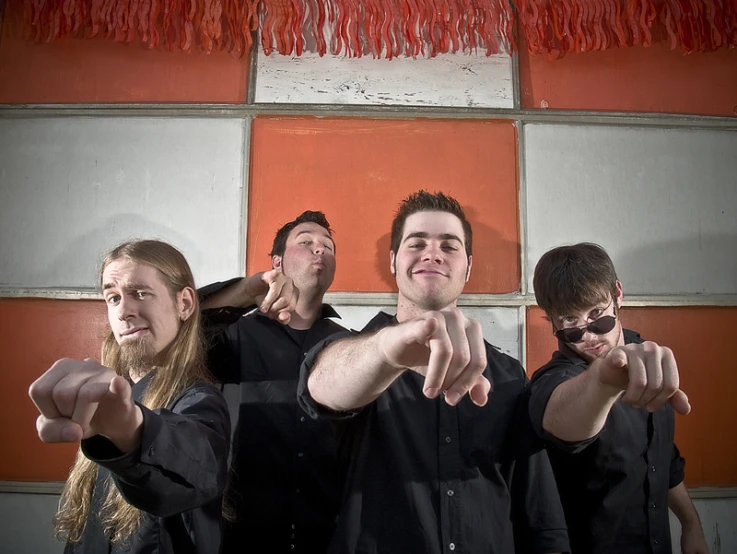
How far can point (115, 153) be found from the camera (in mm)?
2172

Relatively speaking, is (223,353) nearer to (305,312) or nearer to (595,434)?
(305,312)

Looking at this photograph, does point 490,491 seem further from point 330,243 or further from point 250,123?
point 250,123

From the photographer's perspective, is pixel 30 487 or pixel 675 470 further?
pixel 30 487

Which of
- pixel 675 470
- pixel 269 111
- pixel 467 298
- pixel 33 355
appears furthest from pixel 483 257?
pixel 33 355

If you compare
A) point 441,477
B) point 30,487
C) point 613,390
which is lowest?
point 30,487

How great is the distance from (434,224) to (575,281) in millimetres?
407

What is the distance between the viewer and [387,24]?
2.21 meters

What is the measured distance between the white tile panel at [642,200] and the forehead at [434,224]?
2.73ft

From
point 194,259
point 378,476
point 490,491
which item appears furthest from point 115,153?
point 490,491

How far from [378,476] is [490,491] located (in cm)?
25

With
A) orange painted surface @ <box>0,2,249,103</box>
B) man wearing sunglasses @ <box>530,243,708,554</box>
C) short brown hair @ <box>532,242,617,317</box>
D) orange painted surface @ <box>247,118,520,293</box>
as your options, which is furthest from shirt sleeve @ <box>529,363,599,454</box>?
orange painted surface @ <box>0,2,249,103</box>

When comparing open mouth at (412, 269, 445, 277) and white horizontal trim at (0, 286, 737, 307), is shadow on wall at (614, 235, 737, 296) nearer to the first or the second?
white horizontal trim at (0, 286, 737, 307)

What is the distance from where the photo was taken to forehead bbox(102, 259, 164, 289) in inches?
47.4

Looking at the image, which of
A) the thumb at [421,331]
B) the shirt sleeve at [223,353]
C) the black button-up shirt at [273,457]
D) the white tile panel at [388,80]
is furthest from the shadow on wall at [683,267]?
the thumb at [421,331]
